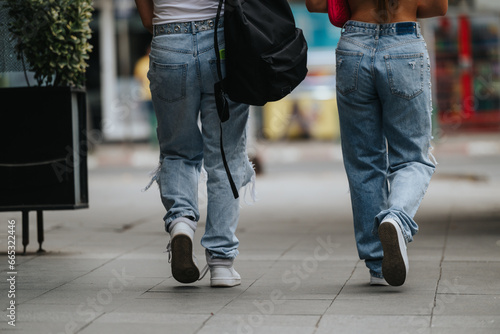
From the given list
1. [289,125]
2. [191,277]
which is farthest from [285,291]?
[289,125]

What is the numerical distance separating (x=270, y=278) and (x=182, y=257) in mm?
677

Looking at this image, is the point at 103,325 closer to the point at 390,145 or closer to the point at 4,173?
the point at 390,145

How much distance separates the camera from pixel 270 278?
4445mm

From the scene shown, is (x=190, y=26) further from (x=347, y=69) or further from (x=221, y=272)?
(x=221, y=272)

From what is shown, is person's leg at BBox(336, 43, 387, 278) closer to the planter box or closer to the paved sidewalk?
the paved sidewalk

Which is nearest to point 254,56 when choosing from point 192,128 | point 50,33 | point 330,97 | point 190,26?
point 190,26

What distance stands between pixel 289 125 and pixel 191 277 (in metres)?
17.4

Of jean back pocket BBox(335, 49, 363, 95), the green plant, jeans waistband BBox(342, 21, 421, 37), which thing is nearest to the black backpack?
jean back pocket BBox(335, 49, 363, 95)

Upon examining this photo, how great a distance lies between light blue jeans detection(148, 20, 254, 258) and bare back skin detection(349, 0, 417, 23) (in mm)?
656

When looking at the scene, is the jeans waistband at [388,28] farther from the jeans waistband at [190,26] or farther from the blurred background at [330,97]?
the blurred background at [330,97]

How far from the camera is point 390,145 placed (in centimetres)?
415

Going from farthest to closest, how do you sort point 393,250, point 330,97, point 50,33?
point 330,97
point 50,33
point 393,250

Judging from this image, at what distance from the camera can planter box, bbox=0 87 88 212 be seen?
214 inches

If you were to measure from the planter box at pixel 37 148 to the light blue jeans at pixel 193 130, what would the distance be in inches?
54.7
